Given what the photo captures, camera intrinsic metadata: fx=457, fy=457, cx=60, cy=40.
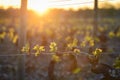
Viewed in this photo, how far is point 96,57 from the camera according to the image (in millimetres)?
7168

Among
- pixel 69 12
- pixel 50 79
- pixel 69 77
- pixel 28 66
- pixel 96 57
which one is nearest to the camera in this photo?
pixel 96 57

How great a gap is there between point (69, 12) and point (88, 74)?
35.7 meters

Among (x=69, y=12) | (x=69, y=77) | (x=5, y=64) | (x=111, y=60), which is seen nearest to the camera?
(x=69, y=77)

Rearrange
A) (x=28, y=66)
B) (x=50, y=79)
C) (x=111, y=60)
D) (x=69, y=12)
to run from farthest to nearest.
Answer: (x=69, y=12)
(x=111, y=60)
(x=28, y=66)
(x=50, y=79)

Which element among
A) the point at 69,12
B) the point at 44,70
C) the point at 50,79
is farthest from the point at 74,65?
the point at 69,12

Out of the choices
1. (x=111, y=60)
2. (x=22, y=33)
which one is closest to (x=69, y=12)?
(x=111, y=60)

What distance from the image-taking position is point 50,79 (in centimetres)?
787

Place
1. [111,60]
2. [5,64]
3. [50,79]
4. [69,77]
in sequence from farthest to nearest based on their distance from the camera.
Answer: [111,60] → [5,64] → [69,77] → [50,79]

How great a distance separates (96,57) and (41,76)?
2035 mm

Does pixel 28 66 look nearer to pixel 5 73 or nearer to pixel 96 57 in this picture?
pixel 5 73

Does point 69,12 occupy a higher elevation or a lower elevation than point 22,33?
higher

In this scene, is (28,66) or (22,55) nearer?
(22,55)

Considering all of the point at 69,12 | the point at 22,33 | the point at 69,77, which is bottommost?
the point at 69,77

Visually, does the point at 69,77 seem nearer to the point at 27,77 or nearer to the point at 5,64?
the point at 27,77
